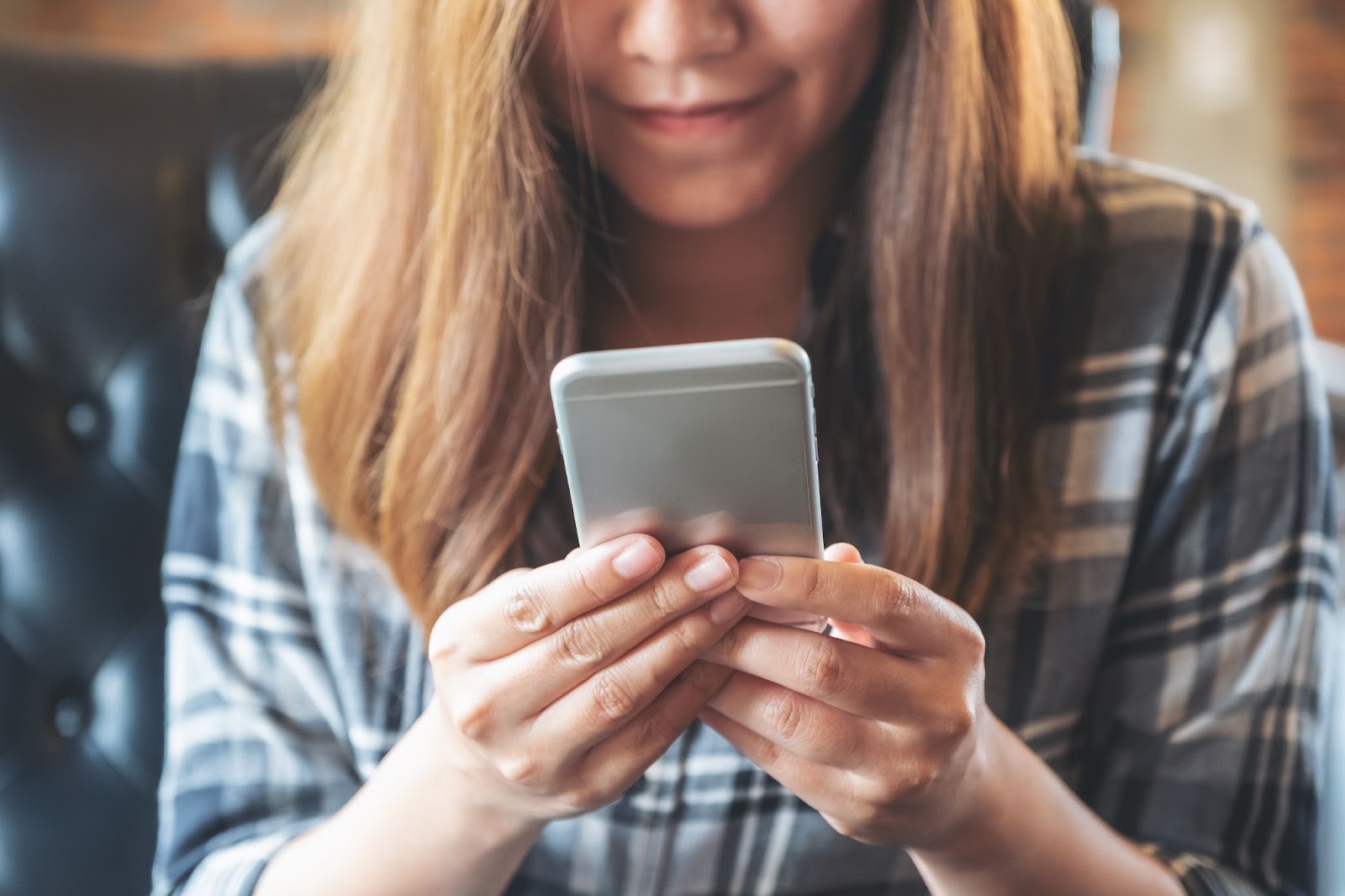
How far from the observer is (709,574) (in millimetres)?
462

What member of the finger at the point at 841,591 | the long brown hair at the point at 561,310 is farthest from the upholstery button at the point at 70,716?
the finger at the point at 841,591

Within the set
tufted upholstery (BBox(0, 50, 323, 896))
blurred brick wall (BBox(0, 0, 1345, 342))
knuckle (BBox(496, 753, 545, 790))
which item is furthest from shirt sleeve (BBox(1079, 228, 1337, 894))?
blurred brick wall (BBox(0, 0, 1345, 342))

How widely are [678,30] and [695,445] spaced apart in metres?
0.26

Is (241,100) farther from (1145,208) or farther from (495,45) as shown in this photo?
(1145,208)

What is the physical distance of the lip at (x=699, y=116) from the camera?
0.66 meters

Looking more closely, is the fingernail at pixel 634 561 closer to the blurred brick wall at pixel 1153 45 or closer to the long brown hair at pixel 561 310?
the long brown hair at pixel 561 310

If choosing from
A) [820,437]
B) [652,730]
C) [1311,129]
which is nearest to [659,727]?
[652,730]

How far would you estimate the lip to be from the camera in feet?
2.16

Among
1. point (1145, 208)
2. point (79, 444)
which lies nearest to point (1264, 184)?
point (1145, 208)

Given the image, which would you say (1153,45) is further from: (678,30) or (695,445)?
(695,445)

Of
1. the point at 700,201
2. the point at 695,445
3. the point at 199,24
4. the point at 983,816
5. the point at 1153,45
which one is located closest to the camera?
the point at 695,445

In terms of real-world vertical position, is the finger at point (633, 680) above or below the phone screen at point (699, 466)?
below

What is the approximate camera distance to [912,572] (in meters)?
0.69

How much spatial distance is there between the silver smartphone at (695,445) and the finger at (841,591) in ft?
0.07
